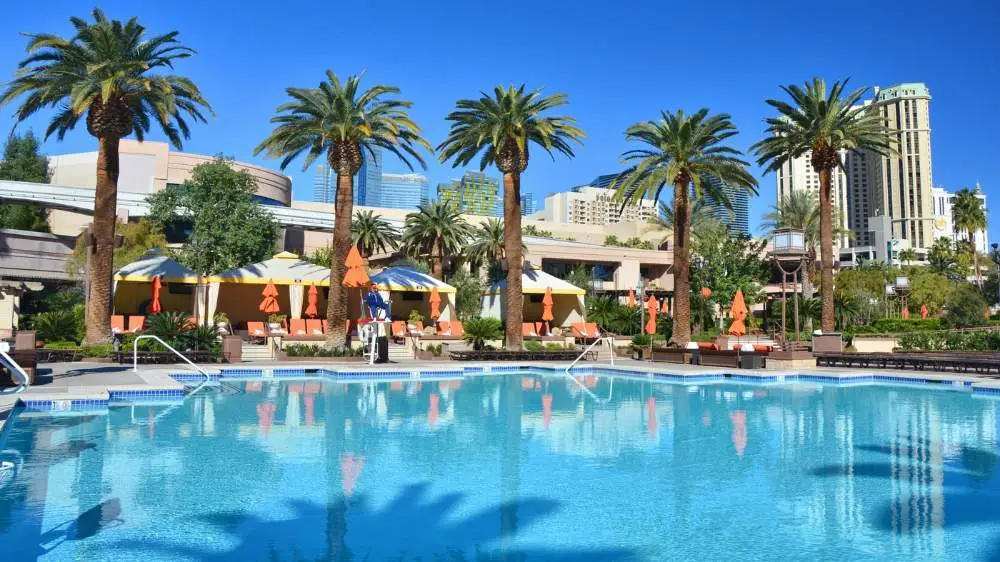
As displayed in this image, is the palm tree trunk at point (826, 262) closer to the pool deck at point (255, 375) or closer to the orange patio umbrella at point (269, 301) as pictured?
the pool deck at point (255, 375)

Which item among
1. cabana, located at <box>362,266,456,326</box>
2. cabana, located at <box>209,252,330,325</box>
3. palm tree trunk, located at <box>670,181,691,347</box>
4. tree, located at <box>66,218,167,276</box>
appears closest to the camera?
palm tree trunk, located at <box>670,181,691,347</box>

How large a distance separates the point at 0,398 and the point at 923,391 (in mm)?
19257

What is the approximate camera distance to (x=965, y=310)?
36.0m

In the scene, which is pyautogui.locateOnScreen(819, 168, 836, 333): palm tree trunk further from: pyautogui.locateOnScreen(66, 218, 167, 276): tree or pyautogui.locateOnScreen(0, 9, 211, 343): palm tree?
pyautogui.locateOnScreen(66, 218, 167, 276): tree

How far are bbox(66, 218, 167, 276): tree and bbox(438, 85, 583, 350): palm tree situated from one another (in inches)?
651

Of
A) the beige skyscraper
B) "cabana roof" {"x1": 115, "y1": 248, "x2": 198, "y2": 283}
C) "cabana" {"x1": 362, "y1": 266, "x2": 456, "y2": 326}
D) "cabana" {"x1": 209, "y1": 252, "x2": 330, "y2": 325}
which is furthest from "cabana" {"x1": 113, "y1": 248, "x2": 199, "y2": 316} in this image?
the beige skyscraper

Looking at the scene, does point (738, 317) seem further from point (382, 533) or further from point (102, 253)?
point (382, 533)

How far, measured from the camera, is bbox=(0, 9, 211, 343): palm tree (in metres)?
21.1

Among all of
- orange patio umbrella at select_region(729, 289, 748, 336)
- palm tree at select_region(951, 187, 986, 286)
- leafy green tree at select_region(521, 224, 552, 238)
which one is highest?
palm tree at select_region(951, 187, 986, 286)

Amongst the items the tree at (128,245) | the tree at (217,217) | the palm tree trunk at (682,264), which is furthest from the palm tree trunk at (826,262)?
the tree at (128,245)

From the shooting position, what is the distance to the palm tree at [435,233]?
37938 mm

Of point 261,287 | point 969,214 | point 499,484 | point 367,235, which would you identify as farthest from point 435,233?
point 969,214

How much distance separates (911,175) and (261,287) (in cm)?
15552

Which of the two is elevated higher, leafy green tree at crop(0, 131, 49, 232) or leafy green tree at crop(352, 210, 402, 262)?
leafy green tree at crop(0, 131, 49, 232)
